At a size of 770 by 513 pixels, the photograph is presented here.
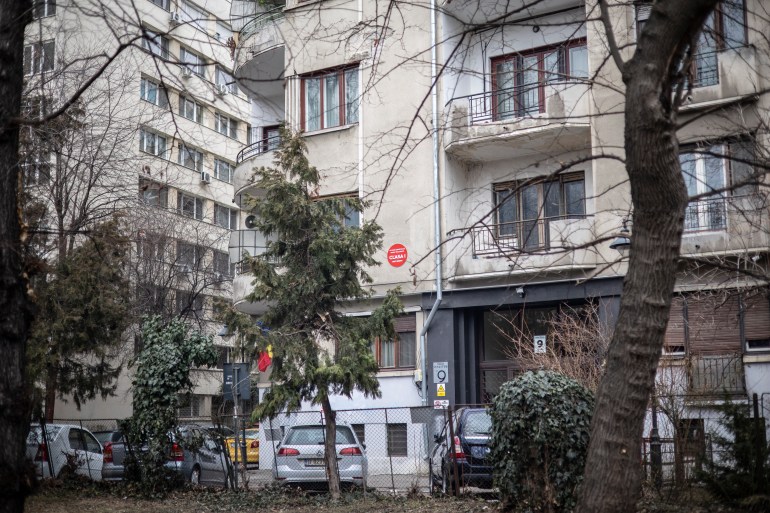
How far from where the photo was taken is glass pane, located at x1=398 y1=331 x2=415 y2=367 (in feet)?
77.9

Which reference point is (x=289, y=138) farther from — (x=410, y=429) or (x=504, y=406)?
(x=410, y=429)

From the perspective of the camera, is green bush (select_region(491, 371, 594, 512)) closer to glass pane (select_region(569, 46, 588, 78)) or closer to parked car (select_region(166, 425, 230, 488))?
parked car (select_region(166, 425, 230, 488))

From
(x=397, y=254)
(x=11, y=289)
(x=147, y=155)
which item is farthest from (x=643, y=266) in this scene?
(x=147, y=155)

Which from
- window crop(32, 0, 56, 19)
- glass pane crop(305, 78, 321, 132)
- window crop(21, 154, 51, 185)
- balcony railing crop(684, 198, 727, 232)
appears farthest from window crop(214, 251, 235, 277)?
balcony railing crop(684, 198, 727, 232)

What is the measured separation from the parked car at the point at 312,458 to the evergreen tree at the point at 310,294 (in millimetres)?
913

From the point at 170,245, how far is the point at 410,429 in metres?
15.7

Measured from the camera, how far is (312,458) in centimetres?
1784

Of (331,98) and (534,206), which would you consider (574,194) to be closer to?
(534,206)

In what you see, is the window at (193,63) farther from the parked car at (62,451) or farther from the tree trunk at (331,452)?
the parked car at (62,451)

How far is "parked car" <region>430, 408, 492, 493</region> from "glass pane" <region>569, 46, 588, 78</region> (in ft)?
31.7

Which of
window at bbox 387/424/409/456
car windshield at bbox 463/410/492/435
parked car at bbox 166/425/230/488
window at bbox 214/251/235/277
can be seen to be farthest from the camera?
window at bbox 214/251/235/277

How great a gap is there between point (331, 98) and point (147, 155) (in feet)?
33.8

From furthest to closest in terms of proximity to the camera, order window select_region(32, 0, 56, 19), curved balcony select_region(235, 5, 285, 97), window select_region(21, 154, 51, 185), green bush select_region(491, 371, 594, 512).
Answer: curved balcony select_region(235, 5, 285, 97) → window select_region(21, 154, 51, 185) → green bush select_region(491, 371, 594, 512) → window select_region(32, 0, 56, 19)

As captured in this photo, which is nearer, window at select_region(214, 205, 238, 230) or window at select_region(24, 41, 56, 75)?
window at select_region(24, 41, 56, 75)
